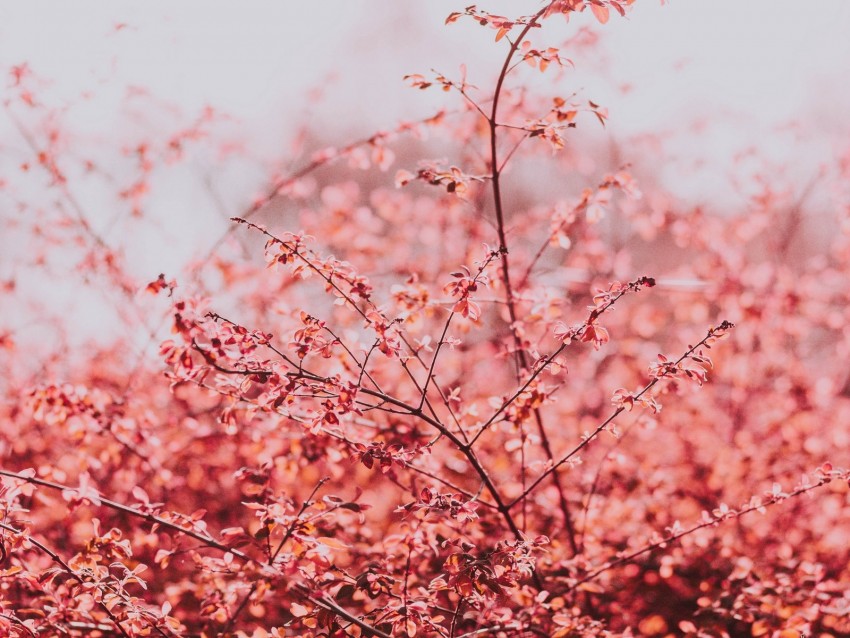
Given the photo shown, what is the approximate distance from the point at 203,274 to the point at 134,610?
8.60ft

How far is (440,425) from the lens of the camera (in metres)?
1.92

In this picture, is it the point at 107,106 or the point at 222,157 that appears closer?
the point at 107,106

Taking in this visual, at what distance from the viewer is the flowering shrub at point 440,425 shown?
1858 millimetres

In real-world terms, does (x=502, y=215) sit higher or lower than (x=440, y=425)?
higher

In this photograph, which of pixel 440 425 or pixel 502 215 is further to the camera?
pixel 502 215

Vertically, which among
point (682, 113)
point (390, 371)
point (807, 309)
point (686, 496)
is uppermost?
point (682, 113)

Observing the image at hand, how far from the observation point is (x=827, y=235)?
1369cm

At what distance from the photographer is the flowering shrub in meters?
1.86

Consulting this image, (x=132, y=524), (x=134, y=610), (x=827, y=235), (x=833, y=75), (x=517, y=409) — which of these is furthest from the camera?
(x=827, y=235)

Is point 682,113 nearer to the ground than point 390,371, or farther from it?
farther from it

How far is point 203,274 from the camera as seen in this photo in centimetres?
410

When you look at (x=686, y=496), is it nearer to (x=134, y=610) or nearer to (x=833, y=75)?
(x=134, y=610)

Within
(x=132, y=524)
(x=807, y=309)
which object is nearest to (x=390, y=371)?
(x=132, y=524)

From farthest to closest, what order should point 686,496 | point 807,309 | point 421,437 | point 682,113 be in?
point 682,113 → point 807,309 → point 686,496 → point 421,437
